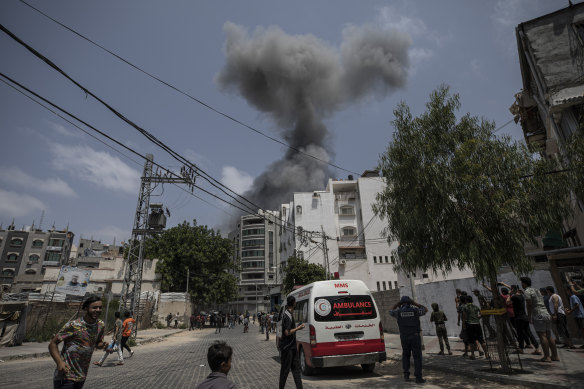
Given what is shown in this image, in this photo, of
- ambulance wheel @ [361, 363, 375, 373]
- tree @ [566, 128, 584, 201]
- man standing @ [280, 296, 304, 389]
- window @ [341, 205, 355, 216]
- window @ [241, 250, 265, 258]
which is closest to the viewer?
man standing @ [280, 296, 304, 389]

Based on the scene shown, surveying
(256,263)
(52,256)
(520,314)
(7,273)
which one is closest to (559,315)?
(520,314)

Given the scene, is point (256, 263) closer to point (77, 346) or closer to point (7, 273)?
point (7, 273)

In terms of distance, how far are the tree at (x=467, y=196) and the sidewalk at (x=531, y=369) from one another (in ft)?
2.14

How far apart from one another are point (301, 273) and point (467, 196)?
3237 centimetres

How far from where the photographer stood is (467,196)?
23.4ft

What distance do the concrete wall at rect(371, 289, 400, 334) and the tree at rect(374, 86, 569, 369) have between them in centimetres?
1034

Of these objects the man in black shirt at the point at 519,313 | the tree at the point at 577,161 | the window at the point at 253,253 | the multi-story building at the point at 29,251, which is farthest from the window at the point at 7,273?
the tree at the point at 577,161

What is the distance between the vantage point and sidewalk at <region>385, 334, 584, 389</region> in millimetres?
5540

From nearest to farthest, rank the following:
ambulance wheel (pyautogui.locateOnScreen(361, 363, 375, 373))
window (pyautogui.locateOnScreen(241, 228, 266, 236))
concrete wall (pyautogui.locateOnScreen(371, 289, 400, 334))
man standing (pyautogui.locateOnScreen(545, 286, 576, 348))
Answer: ambulance wheel (pyautogui.locateOnScreen(361, 363, 375, 373)), man standing (pyautogui.locateOnScreen(545, 286, 576, 348)), concrete wall (pyautogui.locateOnScreen(371, 289, 400, 334)), window (pyautogui.locateOnScreen(241, 228, 266, 236))

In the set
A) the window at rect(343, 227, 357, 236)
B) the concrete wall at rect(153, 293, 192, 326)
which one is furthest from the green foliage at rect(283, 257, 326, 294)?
the window at rect(343, 227, 357, 236)

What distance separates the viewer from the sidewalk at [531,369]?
18.2 feet

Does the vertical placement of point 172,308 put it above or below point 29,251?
below

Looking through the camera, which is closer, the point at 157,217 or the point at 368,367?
the point at 368,367

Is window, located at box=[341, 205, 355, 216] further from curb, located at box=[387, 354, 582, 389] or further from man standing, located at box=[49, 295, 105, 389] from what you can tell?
man standing, located at box=[49, 295, 105, 389]
